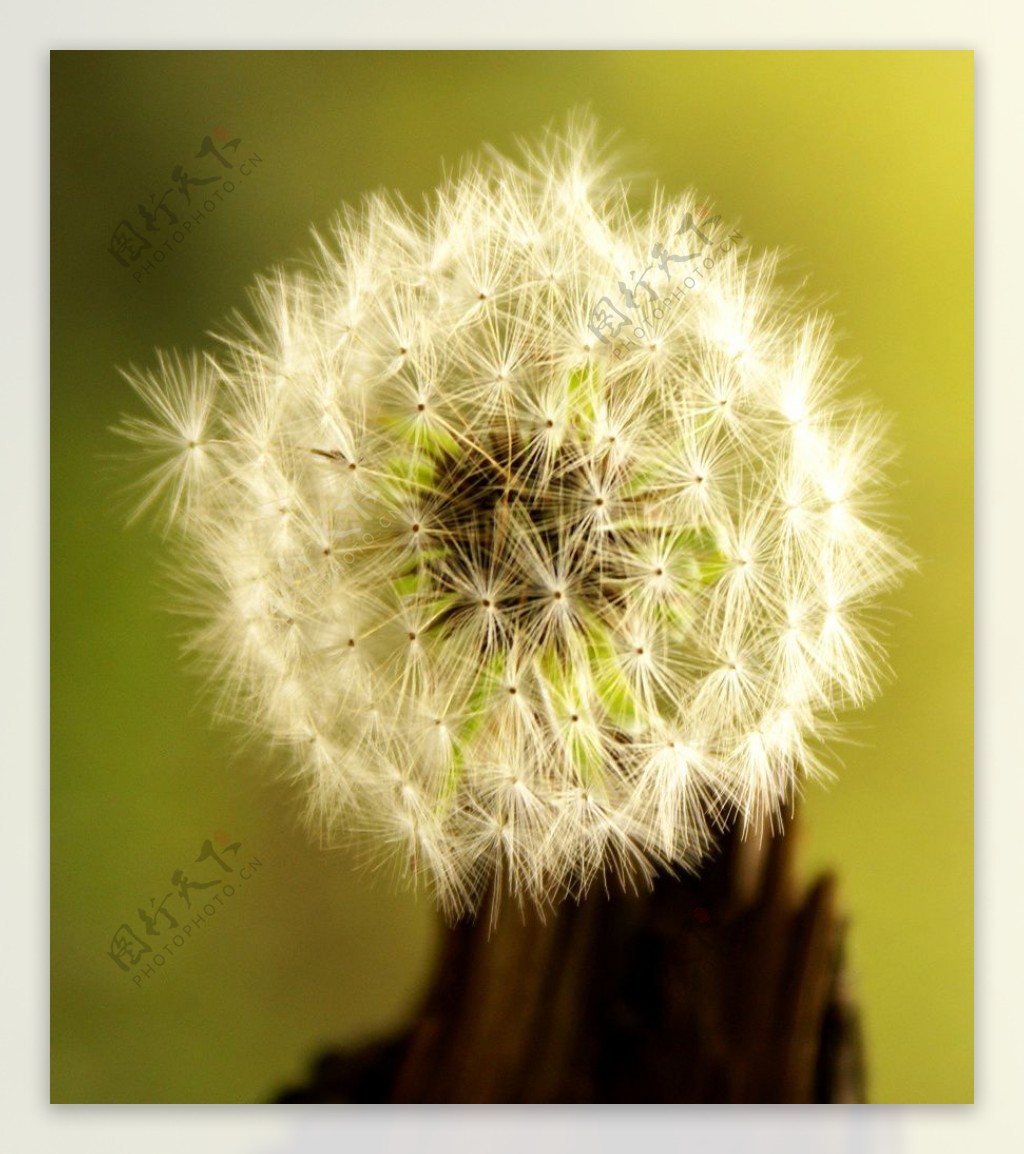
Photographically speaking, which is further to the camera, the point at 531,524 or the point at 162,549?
the point at 162,549

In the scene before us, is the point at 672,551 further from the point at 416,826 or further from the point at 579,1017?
the point at 579,1017

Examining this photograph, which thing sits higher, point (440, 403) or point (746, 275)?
point (746, 275)

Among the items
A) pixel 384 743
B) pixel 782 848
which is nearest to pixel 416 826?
pixel 384 743
